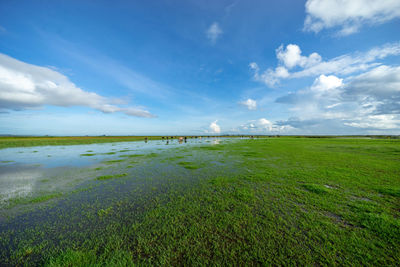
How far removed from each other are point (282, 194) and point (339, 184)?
4296mm

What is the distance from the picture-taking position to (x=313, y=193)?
6.78 m

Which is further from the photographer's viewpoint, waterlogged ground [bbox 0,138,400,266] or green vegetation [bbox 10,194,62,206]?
green vegetation [bbox 10,194,62,206]

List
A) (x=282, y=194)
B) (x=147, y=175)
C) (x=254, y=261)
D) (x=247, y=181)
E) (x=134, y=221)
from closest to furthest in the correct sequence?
(x=254, y=261) < (x=134, y=221) < (x=282, y=194) < (x=247, y=181) < (x=147, y=175)

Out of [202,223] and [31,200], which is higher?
[31,200]

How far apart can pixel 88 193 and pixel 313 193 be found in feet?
38.6

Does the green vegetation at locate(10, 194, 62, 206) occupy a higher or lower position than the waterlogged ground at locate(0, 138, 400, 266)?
higher

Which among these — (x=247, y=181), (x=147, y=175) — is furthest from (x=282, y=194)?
(x=147, y=175)

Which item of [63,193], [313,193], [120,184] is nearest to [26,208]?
[63,193]

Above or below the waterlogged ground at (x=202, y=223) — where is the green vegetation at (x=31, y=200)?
above

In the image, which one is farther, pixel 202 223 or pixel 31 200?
pixel 31 200

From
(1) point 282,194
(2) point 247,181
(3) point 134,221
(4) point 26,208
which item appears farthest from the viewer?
(2) point 247,181

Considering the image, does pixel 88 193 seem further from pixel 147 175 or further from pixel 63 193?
pixel 147 175

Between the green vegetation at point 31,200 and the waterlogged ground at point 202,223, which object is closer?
the waterlogged ground at point 202,223

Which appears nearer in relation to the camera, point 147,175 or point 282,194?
point 282,194
